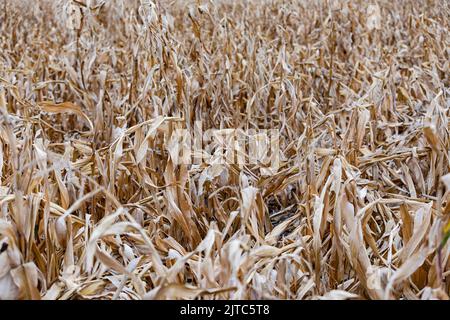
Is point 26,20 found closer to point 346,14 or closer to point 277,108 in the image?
point 346,14

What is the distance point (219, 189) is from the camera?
1536mm

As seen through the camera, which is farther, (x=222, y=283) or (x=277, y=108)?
(x=277, y=108)

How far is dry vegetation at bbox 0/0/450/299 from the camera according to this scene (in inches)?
45.1

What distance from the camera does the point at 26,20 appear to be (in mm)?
5484

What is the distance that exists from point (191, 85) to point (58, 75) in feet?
4.96

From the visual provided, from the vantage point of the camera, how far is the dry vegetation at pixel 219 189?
45.1 inches

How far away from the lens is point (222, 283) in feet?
3.77

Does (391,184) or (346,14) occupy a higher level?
(346,14)

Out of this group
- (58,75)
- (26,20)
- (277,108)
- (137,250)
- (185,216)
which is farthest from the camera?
(26,20)

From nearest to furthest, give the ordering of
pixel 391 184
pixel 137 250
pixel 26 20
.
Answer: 1. pixel 137 250
2. pixel 391 184
3. pixel 26 20

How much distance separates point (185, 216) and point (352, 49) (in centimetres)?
236
